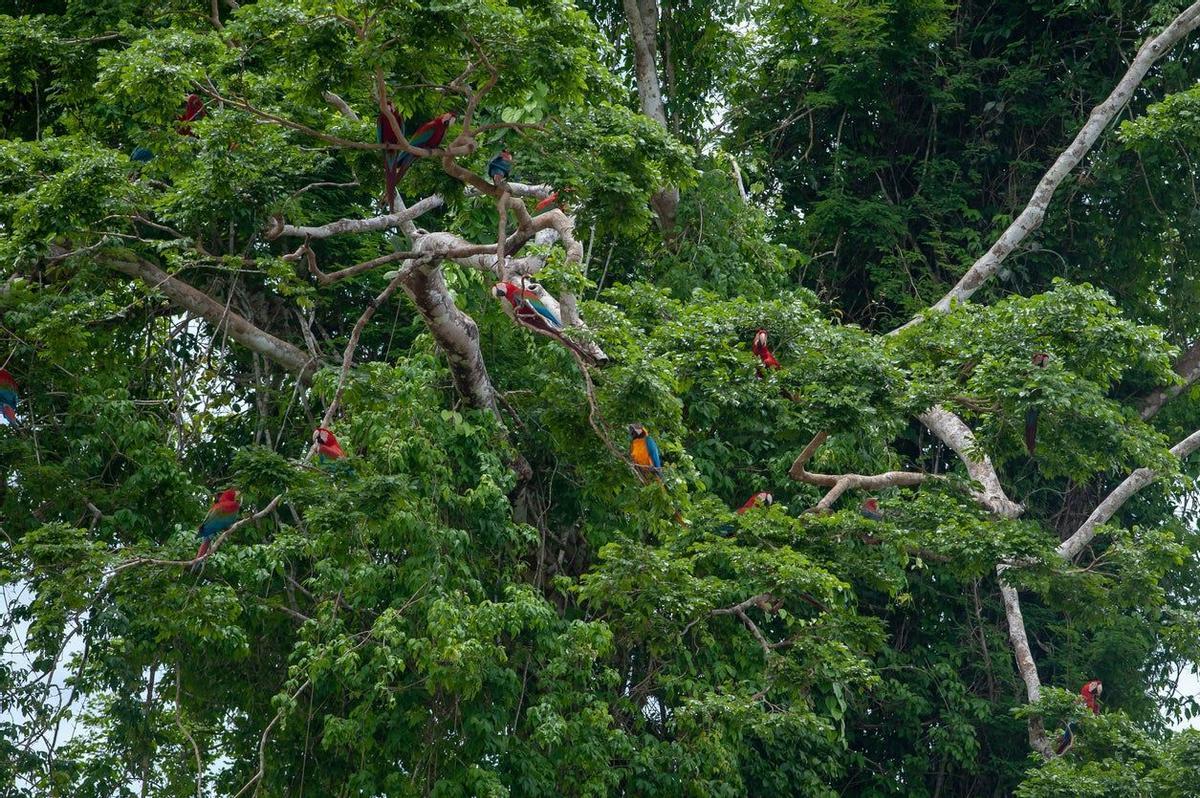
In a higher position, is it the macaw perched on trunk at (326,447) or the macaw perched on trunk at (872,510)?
the macaw perched on trunk at (872,510)

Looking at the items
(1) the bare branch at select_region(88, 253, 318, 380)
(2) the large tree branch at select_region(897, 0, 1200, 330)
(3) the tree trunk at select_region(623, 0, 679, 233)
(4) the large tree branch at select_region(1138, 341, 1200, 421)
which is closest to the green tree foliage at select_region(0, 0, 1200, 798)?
(1) the bare branch at select_region(88, 253, 318, 380)

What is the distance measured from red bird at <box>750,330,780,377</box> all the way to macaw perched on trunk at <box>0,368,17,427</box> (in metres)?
3.33

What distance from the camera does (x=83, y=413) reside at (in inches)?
275

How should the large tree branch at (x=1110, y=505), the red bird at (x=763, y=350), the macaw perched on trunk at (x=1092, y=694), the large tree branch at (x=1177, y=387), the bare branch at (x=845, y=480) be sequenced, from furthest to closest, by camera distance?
the large tree branch at (x=1177, y=387) → the macaw perched on trunk at (x=1092, y=694) → the large tree branch at (x=1110, y=505) → the bare branch at (x=845, y=480) → the red bird at (x=763, y=350)

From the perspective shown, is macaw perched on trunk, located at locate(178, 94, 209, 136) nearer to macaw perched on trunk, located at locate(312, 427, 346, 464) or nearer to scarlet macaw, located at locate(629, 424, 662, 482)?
macaw perched on trunk, located at locate(312, 427, 346, 464)

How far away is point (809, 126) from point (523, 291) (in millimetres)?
5367

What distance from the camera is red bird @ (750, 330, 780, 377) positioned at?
7.27 m

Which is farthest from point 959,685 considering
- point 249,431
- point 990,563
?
point 249,431

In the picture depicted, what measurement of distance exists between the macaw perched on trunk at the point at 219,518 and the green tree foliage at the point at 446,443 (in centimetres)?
10

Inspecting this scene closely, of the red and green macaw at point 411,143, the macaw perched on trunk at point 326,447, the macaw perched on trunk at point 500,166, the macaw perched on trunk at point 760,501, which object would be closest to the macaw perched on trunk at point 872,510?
the macaw perched on trunk at point 760,501

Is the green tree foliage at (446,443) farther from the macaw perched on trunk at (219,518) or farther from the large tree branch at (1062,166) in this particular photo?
the large tree branch at (1062,166)

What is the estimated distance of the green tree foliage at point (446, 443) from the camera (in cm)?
640

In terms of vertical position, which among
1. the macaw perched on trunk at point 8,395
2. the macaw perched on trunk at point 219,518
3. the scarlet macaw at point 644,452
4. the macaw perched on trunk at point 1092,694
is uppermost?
the macaw perched on trunk at point 1092,694

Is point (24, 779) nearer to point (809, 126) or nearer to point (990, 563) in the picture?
point (990, 563)
